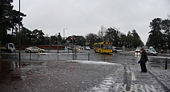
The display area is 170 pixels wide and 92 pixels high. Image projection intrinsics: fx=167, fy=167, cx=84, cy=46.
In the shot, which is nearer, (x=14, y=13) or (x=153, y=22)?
(x=14, y=13)

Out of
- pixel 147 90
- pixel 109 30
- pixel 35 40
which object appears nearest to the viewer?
pixel 147 90

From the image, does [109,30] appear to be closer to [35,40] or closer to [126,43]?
[126,43]

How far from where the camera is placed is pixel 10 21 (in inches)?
1682

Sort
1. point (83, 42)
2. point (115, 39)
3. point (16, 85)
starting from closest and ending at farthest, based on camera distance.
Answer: point (16, 85), point (115, 39), point (83, 42)

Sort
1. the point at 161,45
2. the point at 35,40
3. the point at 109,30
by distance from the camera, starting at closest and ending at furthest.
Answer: the point at 161,45
the point at 35,40
the point at 109,30

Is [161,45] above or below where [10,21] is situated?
below

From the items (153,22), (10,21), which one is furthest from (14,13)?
→ (153,22)

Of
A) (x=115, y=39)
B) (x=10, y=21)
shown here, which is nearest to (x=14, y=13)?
(x=10, y=21)

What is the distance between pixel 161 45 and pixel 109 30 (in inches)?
1308

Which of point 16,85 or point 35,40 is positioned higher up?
point 35,40

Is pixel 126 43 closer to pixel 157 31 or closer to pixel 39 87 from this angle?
pixel 157 31

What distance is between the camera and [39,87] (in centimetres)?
710

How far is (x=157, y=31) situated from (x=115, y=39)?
75.3ft

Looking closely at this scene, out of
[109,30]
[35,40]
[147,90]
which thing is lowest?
[147,90]
